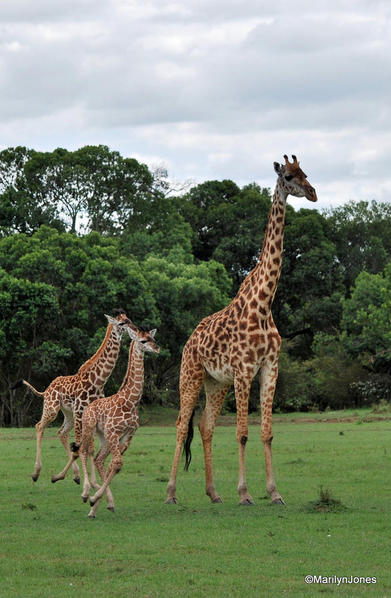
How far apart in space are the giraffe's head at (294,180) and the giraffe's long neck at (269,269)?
0.16 m

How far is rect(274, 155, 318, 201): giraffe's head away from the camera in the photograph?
14000 millimetres

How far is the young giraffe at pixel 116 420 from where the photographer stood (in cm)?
1300

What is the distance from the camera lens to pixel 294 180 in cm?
1416

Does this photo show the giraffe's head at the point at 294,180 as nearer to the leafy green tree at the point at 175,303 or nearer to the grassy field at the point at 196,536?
the grassy field at the point at 196,536

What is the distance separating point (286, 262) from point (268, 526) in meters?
46.5

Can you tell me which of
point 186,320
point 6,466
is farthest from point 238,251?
point 6,466

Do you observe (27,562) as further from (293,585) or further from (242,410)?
(242,410)

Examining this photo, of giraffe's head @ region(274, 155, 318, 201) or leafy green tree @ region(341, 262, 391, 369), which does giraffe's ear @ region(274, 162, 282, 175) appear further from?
leafy green tree @ region(341, 262, 391, 369)

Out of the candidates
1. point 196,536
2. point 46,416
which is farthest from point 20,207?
point 196,536

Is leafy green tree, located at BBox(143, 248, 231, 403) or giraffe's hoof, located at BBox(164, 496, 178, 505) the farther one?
leafy green tree, located at BBox(143, 248, 231, 403)

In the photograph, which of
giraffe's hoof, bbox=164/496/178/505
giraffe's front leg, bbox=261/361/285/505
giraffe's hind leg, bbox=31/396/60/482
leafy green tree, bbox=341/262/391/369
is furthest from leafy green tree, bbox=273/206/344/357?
giraffe's hoof, bbox=164/496/178/505

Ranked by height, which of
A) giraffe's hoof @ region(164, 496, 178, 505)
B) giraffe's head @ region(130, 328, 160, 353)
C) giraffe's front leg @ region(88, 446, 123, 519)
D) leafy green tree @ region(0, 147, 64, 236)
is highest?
leafy green tree @ region(0, 147, 64, 236)

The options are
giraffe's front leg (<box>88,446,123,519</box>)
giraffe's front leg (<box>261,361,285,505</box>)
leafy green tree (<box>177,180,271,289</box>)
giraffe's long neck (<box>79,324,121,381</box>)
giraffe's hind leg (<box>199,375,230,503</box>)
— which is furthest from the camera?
leafy green tree (<box>177,180,271,289</box>)

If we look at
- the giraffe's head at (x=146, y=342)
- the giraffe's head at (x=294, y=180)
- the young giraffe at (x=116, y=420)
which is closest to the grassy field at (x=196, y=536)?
the young giraffe at (x=116, y=420)
